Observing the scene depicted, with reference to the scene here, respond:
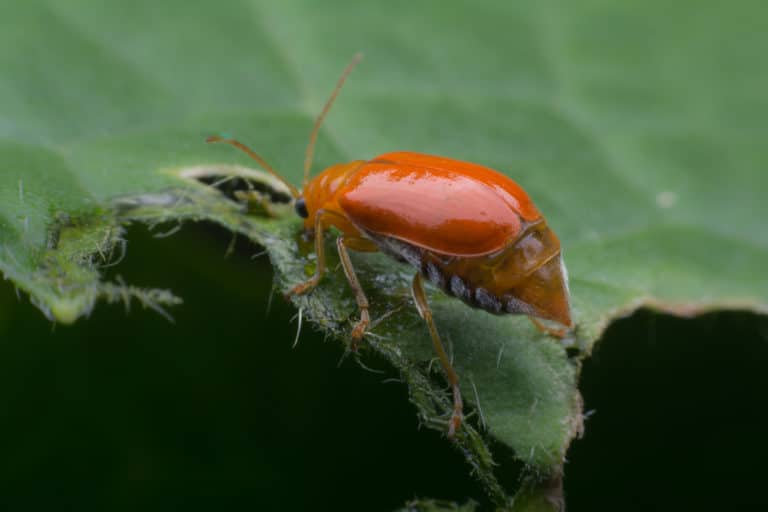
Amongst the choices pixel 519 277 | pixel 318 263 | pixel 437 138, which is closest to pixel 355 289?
pixel 318 263

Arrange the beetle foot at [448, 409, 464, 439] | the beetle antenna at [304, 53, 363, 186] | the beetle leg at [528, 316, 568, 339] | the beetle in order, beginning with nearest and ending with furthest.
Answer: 1. the beetle foot at [448, 409, 464, 439]
2. the beetle
3. the beetle leg at [528, 316, 568, 339]
4. the beetle antenna at [304, 53, 363, 186]

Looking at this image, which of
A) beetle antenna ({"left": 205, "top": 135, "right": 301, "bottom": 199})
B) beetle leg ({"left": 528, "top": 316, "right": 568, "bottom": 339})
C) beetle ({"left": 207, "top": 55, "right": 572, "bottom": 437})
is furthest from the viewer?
beetle antenna ({"left": 205, "top": 135, "right": 301, "bottom": 199})

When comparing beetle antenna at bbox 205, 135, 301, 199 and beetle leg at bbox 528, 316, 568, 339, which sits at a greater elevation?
beetle antenna at bbox 205, 135, 301, 199

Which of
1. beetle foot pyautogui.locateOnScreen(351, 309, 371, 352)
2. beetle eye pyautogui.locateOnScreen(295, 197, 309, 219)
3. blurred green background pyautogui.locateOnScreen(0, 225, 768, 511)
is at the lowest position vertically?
blurred green background pyautogui.locateOnScreen(0, 225, 768, 511)

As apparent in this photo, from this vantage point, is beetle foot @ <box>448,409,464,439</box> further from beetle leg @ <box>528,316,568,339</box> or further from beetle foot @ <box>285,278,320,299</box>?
beetle foot @ <box>285,278,320,299</box>

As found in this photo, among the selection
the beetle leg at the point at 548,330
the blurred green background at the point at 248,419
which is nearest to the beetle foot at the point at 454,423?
the blurred green background at the point at 248,419

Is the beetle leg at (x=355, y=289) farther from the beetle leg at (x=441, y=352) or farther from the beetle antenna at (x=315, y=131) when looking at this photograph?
the beetle antenna at (x=315, y=131)

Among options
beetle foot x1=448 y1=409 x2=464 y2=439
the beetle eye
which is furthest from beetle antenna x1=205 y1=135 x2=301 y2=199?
beetle foot x1=448 y1=409 x2=464 y2=439
